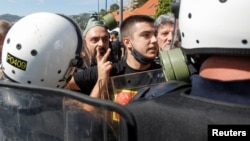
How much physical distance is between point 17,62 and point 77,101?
1.58 m

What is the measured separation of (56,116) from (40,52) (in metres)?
1.34

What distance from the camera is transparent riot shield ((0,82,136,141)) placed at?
3.93 ft

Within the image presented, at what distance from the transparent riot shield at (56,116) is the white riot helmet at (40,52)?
0.95 metres

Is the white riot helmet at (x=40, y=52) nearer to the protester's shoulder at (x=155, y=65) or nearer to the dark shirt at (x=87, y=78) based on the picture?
the dark shirt at (x=87, y=78)

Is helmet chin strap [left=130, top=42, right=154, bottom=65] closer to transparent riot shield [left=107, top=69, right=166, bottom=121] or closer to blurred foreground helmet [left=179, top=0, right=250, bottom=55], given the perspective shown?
transparent riot shield [left=107, top=69, right=166, bottom=121]

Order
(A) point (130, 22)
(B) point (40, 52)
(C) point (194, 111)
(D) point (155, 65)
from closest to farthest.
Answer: (C) point (194, 111), (B) point (40, 52), (D) point (155, 65), (A) point (130, 22)

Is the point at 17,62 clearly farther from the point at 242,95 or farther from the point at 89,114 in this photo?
the point at 242,95

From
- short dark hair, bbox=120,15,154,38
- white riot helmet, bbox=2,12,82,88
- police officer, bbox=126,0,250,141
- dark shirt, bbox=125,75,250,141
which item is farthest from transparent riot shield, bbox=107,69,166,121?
short dark hair, bbox=120,15,154,38

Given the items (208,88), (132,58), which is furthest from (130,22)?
(208,88)

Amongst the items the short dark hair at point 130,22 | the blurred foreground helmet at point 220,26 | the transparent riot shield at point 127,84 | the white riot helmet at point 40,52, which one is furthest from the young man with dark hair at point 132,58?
the blurred foreground helmet at point 220,26

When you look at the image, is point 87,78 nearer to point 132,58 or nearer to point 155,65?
point 132,58

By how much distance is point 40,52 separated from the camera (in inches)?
107

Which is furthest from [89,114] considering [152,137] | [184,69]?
[184,69]

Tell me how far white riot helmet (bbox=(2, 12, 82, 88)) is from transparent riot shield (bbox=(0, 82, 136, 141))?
3.12ft
